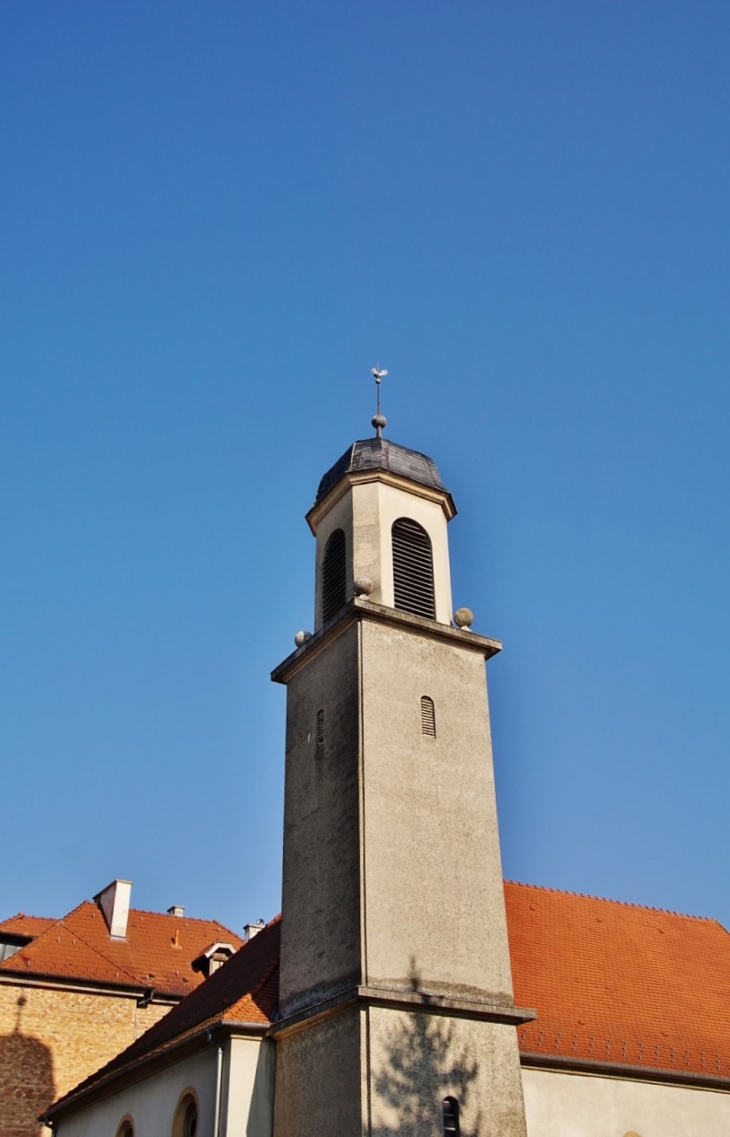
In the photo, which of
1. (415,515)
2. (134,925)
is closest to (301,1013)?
(415,515)

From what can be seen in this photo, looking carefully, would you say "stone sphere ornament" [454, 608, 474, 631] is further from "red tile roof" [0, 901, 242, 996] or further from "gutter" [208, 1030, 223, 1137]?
"red tile roof" [0, 901, 242, 996]

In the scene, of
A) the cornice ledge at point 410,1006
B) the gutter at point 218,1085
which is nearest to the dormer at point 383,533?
the cornice ledge at point 410,1006

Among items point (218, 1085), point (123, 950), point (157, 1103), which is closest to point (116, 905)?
point (123, 950)

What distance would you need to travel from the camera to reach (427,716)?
691 inches

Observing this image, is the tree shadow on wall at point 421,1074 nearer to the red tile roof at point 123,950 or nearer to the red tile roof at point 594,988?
the red tile roof at point 594,988

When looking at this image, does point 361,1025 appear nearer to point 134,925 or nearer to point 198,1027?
point 198,1027

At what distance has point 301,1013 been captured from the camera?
15836 mm

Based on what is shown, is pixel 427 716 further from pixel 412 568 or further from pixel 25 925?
pixel 25 925

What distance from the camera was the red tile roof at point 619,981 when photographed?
1767 centimetres

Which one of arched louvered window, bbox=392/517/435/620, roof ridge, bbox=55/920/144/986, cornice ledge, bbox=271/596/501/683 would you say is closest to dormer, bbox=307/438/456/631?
arched louvered window, bbox=392/517/435/620

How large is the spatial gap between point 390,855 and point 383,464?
7.21 m

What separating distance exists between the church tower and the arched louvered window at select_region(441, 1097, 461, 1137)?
0.07 ft

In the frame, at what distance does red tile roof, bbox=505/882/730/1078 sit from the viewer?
17672 millimetres

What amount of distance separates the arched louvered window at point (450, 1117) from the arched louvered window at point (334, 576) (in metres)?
7.78
